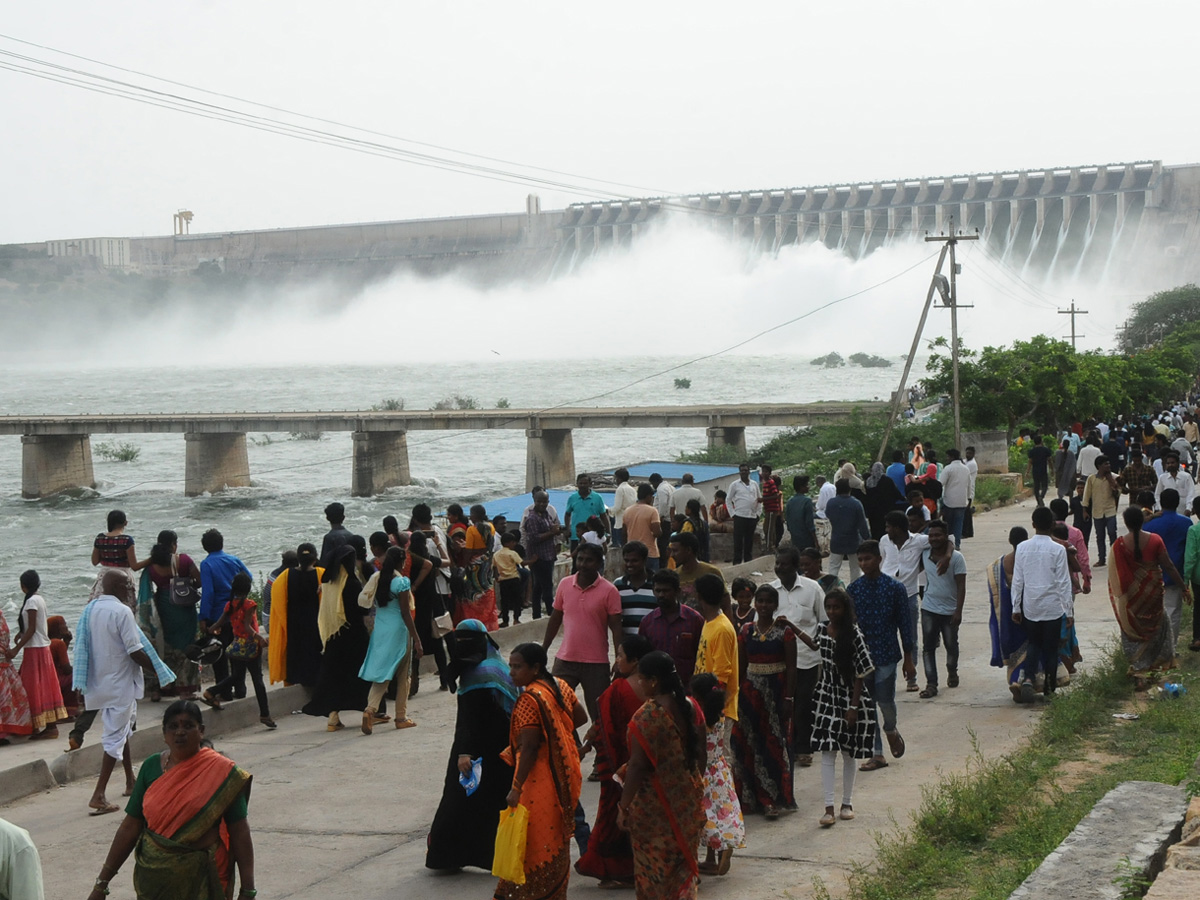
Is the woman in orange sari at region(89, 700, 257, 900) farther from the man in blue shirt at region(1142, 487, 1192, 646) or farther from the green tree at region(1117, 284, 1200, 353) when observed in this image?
the green tree at region(1117, 284, 1200, 353)

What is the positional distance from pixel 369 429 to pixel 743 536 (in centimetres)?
3296

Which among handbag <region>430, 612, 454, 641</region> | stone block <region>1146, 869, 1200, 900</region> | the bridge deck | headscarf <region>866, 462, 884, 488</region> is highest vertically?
the bridge deck

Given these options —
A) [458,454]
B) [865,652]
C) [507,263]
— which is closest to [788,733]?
[865,652]

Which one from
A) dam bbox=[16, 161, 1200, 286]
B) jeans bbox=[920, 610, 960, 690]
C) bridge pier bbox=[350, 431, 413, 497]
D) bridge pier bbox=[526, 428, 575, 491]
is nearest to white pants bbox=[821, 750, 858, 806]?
jeans bbox=[920, 610, 960, 690]

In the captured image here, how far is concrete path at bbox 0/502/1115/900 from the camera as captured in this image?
510cm

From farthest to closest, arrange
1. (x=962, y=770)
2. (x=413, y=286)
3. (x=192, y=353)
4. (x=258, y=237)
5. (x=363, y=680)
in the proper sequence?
(x=192, y=353) → (x=258, y=237) → (x=413, y=286) → (x=363, y=680) → (x=962, y=770)

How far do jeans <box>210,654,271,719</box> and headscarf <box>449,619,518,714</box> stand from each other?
10.7ft

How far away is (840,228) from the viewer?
92.1 metres

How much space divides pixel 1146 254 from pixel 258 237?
87.7 m

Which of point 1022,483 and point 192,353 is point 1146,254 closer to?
point 1022,483

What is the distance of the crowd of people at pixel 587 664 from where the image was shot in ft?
13.9

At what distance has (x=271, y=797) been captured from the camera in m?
6.47

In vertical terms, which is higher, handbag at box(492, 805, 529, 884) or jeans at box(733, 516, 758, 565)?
jeans at box(733, 516, 758, 565)

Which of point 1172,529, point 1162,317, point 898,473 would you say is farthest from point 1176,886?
point 1162,317
